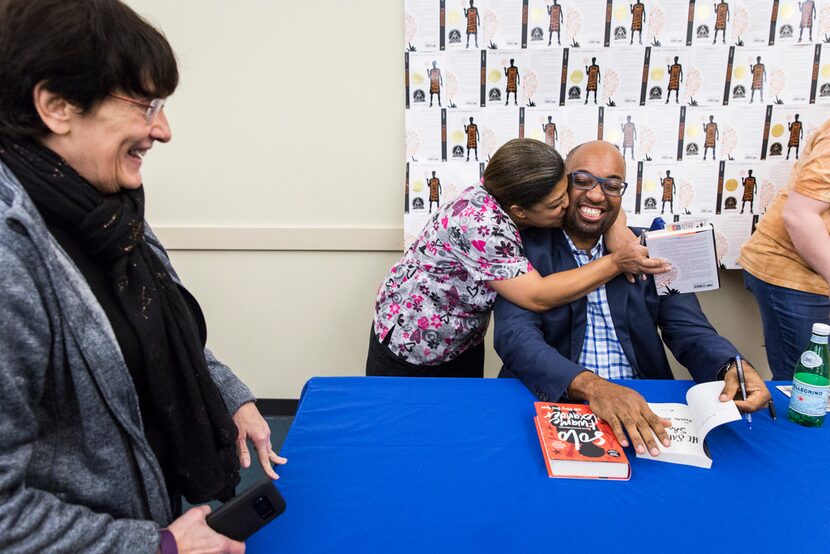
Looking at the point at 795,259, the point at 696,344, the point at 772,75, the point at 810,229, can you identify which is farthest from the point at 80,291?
the point at 772,75

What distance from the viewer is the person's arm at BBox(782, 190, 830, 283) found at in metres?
1.68

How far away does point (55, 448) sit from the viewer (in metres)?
0.69

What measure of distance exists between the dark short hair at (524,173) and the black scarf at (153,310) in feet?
3.12

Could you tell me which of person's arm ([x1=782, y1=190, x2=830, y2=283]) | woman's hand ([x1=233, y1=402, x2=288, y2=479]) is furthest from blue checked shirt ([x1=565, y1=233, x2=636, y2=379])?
woman's hand ([x1=233, y1=402, x2=288, y2=479])

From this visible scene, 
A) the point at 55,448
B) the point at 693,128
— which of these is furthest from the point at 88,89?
the point at 693,128

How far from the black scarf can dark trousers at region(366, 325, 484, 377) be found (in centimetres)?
82

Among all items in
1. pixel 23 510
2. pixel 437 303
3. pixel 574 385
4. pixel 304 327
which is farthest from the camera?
pixel 304 327

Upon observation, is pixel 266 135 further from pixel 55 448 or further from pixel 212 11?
pixel 55 448

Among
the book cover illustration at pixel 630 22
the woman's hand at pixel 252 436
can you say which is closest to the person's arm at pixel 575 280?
the woman's hand at pixel 252 436

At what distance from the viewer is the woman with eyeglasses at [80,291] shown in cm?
61

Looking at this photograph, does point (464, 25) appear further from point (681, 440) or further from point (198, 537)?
point (198, 537)

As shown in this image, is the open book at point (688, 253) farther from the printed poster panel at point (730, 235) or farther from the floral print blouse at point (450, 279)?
the printed poster panel at point (730, 235)

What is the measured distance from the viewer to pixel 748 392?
1264 mm

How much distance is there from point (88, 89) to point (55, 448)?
18.6 inches
